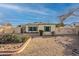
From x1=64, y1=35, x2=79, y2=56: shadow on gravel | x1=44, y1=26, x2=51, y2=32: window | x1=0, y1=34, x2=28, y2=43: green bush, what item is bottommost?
x1=64, y1=35, x2=79, y2=56: shadow on gravel

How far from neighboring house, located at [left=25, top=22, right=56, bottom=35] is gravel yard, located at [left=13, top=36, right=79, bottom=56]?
0.07m

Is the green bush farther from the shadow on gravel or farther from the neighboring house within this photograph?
the shadow on gravel

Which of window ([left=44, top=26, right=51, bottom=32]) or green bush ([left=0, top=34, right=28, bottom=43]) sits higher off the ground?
window ([left=44, top=26, right=51, bottom=32])

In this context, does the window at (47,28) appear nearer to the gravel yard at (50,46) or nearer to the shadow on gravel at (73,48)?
the gravel yard at (50,46)

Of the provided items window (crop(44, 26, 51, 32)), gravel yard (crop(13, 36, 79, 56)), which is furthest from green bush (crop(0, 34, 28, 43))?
window (crop(44, 26, 51, 32))

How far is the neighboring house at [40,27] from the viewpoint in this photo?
6.51 ft

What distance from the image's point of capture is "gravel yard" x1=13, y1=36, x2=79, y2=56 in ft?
6.46

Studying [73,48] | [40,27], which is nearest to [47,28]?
[40,27]

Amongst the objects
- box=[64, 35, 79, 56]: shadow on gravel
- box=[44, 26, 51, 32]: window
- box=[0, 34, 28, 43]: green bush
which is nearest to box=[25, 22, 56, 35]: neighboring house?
box=[44, 26, 51, 32]: window

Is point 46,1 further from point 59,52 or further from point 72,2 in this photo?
point 59,52

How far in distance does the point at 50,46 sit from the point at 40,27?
0.23m

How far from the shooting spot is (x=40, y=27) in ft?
6.57

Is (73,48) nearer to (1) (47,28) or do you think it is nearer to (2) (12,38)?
(1) (47,28)

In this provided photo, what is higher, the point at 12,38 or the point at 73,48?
the point at 12,38
